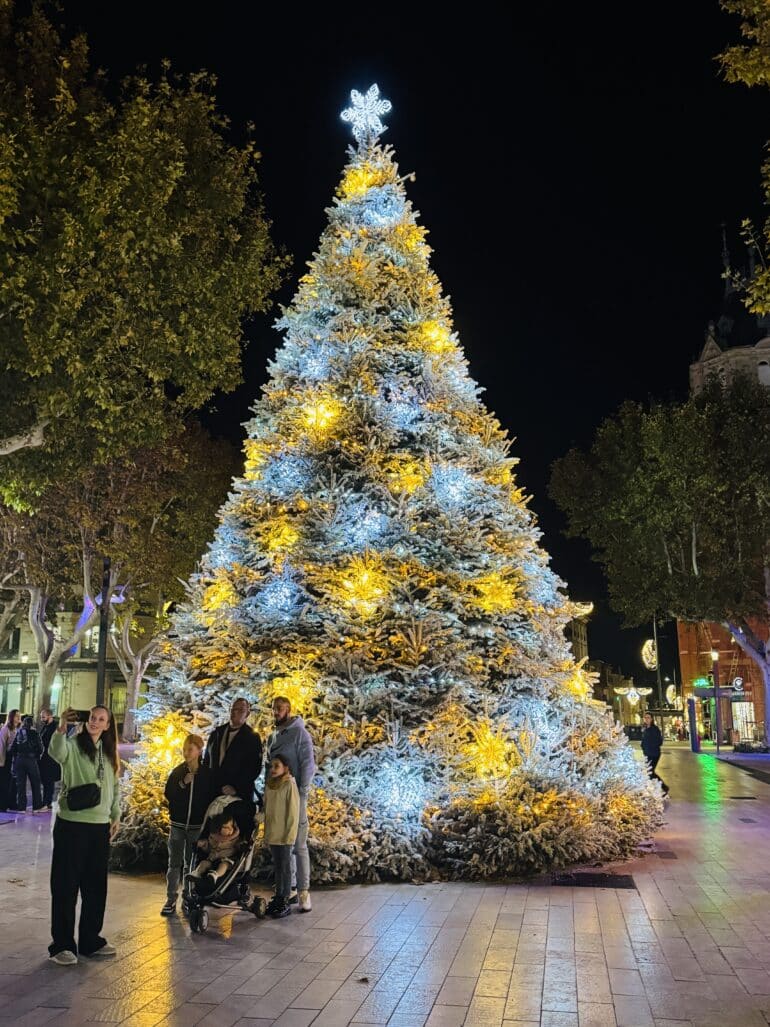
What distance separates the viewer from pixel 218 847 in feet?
20.8

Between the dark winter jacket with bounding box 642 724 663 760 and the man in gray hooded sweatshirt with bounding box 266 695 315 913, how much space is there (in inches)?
355

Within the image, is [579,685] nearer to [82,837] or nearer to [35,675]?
[82,837]

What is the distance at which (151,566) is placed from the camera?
24.7m

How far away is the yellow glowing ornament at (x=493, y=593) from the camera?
8797mm

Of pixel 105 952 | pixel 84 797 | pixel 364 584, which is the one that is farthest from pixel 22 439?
pixel 105 952

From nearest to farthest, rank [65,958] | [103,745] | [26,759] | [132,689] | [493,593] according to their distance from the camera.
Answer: [65,958] < [103,745] < [493,593] < [26,759] < [132,689]

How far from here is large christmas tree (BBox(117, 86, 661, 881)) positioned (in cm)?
780

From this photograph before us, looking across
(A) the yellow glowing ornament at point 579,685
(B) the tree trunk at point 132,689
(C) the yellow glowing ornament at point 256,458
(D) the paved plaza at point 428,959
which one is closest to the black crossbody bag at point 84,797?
(D) the paved plaza at point 428,959

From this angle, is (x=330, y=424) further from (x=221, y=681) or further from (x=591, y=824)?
(x=591, y=824)

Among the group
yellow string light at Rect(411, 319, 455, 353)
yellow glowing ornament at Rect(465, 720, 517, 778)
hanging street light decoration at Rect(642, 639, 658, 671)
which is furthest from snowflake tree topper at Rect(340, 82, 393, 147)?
hanging street light decoration at Rect(642, 639, 658, 671)

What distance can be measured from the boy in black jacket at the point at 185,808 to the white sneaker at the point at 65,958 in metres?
1.28

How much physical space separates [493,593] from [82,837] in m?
4.76

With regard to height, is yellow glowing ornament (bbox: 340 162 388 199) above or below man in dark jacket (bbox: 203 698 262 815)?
above

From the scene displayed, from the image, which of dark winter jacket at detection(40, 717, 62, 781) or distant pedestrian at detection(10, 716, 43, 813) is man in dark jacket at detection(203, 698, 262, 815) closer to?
distant pedestrian at detection(10, 716, 43, 813)
